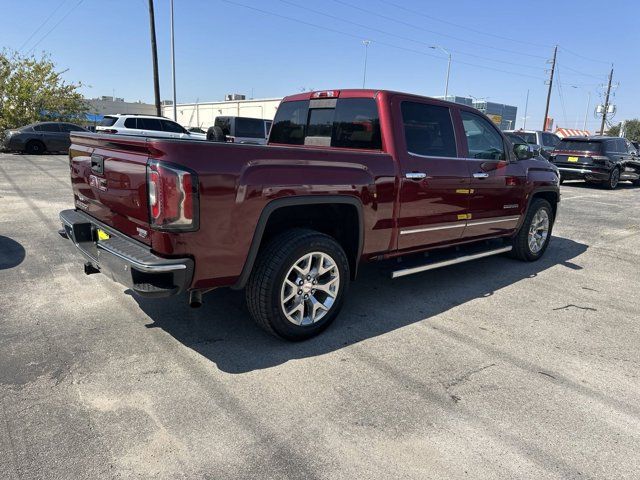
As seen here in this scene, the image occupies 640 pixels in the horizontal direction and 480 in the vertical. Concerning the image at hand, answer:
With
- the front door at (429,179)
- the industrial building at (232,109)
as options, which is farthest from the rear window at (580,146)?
the industrial building at (232,109)

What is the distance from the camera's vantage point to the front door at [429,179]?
159 inches

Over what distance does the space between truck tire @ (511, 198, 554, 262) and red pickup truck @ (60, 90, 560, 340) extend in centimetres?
77

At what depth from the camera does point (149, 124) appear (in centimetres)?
1647

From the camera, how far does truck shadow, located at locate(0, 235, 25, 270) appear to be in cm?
507

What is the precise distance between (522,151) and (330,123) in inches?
95.1

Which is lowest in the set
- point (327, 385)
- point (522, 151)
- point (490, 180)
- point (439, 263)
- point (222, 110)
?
point (327, 385)

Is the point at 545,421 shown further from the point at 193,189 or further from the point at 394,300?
the point at 193,189

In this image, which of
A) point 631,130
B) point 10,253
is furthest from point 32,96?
point 631,130

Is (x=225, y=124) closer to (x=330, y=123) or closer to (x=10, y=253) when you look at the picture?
(x=10, y=253)

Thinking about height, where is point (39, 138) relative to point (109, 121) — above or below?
below

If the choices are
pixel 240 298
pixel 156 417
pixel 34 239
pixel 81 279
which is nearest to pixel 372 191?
pixel 240 298

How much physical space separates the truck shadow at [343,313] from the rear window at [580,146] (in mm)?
11527

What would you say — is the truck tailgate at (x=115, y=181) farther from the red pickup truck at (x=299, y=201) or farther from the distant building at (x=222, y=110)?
the distant building at (x=222, y=110)

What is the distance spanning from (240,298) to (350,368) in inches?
62.6
